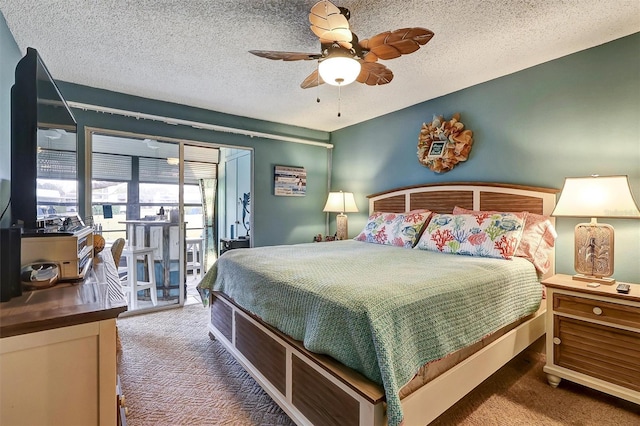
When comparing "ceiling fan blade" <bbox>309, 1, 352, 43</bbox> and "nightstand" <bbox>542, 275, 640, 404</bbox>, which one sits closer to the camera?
"ceiling fan blade" <bbox>309, 1, 352, 43</bbox>

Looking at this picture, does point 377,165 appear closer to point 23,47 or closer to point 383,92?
point 383,92

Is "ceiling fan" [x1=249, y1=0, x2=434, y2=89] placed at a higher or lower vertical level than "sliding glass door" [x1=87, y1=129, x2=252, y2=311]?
higher

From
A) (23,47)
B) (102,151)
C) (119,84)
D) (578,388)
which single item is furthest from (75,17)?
(578,388)

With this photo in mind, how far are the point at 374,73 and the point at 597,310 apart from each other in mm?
2134

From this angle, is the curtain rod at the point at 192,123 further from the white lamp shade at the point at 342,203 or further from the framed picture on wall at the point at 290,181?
the white lamp shade at the point at 342,203

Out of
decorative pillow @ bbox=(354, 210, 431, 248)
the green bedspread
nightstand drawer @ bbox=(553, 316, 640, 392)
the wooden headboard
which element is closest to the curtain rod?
the wooden headboard

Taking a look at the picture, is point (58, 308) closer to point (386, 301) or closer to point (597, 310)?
point (386, 301)

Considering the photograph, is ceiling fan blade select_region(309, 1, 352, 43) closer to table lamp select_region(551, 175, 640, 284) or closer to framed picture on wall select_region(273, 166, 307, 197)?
table lamp select_region(551, 175, 640, 284)

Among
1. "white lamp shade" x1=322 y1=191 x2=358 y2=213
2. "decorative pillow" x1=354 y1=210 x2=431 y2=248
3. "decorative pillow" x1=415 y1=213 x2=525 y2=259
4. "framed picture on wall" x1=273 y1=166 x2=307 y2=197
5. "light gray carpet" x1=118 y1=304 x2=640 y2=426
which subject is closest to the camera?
"light gray carpet" x1=118 y1=304 x2=640 y2=426

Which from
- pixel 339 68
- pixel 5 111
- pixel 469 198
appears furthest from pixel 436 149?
pixel 5 111

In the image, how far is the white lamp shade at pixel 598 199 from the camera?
191cm

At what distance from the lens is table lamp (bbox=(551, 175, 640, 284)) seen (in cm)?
193

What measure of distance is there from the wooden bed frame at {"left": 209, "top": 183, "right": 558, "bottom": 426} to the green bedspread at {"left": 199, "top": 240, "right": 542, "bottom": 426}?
8cm

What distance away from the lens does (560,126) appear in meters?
2.54
